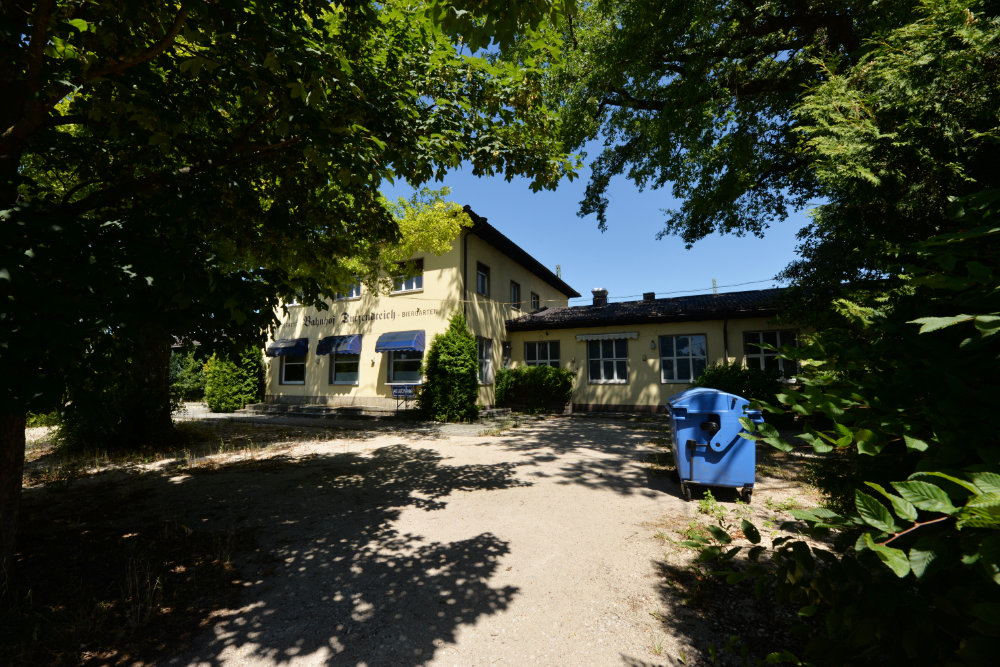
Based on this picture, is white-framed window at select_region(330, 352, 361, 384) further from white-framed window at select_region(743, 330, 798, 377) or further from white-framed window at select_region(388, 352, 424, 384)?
white-framed window at select_region(743, 330, 798, 377)

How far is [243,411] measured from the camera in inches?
676

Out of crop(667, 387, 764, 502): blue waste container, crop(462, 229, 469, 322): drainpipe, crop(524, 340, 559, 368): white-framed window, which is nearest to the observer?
crop(667, 387, 764, 502): blue waste container

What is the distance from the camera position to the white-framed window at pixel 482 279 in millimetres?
16564

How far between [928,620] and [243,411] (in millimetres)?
20182

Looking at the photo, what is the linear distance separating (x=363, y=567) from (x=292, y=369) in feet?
54.8

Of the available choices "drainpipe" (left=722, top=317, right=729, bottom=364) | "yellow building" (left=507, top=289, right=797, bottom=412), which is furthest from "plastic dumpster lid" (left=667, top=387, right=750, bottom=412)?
"drainpipe" (left=722, top=317, right=729, bottom=364)

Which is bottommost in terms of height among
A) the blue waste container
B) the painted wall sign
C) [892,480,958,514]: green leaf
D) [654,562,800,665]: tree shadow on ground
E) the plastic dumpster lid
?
[654,562,800,665]: tree shadow on ground

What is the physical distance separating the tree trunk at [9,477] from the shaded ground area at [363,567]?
0.27 m

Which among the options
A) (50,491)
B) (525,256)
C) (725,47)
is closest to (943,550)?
(50,491)

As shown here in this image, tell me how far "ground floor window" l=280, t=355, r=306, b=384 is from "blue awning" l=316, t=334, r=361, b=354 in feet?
5.32

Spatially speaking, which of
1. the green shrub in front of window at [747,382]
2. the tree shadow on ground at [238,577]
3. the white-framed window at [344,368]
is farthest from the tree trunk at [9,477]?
the white-framed window at [344,368]

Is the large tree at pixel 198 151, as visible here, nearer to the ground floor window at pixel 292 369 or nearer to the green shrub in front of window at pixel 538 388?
the green shrub in front of window at pixel 538 388

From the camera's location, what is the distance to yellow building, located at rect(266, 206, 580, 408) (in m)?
15.3

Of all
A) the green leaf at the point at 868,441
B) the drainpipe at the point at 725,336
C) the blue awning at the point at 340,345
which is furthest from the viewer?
the blue awning at the point at 340,345
